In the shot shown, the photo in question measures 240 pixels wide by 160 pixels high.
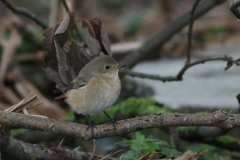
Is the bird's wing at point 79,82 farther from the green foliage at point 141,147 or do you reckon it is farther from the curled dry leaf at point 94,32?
the green foliage at point 141,147

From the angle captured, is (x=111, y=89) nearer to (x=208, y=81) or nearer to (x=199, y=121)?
(x=199, y=121)

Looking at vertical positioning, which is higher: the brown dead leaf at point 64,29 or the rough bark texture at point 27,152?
the brown dead leaf at point 64,29

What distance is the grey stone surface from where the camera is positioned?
169 inches

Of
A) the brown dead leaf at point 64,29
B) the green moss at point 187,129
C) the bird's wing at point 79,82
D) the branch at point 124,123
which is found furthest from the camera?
the green moss at point 187,129

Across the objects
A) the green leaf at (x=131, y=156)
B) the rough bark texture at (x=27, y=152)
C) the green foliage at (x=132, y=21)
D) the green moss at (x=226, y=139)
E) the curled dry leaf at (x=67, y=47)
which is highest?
the green foliage at (x=132, y=21)

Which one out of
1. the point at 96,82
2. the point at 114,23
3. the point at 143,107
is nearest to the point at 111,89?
the point at 96,82

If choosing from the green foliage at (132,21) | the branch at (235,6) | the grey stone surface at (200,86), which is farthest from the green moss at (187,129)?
the green foliage at (132,21)

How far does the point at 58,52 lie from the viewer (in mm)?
2707

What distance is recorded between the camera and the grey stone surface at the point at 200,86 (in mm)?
4289

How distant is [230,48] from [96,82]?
447cm

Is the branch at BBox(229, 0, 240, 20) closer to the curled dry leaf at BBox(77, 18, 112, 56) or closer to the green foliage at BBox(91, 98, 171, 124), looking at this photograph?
the curled dry leaf at BBox(77, 18, 112, 56)

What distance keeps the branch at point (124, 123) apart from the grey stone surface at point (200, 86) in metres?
1.80

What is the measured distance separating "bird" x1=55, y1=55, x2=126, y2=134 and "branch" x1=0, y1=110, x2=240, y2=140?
437mm

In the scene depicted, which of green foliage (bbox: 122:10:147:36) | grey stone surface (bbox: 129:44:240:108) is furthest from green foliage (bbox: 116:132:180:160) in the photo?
green foliage (bbox: 122:10:147:36)
